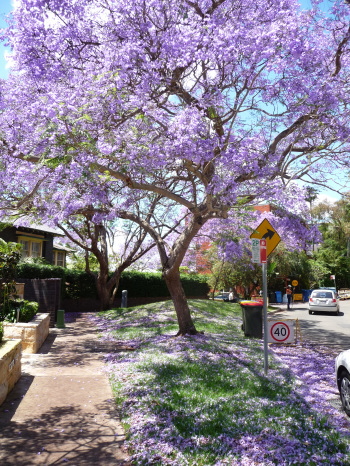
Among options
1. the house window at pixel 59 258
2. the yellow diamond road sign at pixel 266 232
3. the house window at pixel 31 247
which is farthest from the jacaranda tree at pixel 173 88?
the house window at pixel 59 258

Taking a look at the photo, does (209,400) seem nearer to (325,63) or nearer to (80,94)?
(80,94)

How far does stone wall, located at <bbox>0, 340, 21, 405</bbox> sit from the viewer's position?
263 inches

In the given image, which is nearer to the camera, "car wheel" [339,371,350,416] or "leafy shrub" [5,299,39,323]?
"car wheel" [339,371,350,416]

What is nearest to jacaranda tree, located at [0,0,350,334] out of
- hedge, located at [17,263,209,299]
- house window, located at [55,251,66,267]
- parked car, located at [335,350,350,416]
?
parked car, located at [335,350,350,416]

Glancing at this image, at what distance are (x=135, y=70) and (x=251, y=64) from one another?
9.37ft

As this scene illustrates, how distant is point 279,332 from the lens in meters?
11.3

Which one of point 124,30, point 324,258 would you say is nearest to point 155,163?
point 124,30

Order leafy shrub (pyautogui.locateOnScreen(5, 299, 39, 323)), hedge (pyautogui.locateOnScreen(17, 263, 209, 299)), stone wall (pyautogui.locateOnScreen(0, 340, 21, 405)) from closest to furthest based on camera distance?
stone wall (pyautogui.locateOnScreen(0, 340, 21, 405))
leafy shrub (pyautogui.locateOnScreen(5, 299, 39, 323))
hedge (pyautogui.locateOnScreen(17, 263, 209, 299))

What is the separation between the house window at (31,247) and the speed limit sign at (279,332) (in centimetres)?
1773

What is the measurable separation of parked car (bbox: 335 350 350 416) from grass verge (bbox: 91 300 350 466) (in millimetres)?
492

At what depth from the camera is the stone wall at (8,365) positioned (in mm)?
6678

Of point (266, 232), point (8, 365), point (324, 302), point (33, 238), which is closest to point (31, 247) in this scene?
point (33, 238)

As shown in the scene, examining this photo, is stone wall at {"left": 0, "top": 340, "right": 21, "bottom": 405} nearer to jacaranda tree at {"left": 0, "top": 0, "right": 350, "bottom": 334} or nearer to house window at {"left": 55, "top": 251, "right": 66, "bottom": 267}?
jacaranda tree at {"left": 0, "top": 0, "right": 350, "bottom": 334}

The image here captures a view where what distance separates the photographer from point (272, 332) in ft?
37.1
